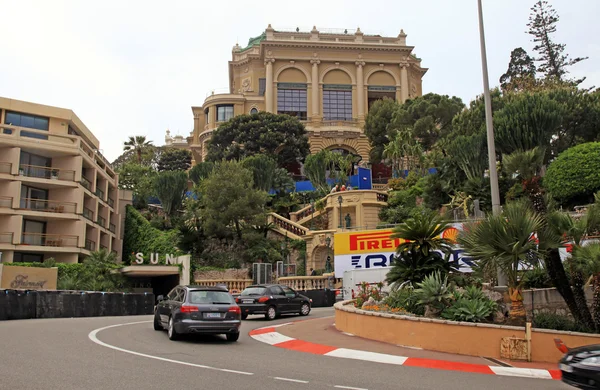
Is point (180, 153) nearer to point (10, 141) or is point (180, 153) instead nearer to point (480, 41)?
point (10, 141)

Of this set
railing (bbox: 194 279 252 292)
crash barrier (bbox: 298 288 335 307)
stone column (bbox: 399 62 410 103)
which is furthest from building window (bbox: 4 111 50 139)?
stone column (bbox: 399 62 410 103)

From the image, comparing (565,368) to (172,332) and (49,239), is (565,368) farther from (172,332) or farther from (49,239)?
(49,239)

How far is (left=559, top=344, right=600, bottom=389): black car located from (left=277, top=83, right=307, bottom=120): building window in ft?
226

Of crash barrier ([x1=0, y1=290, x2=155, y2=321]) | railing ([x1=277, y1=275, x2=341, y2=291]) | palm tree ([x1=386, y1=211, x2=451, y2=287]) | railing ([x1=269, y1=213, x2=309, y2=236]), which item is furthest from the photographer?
railing ([x1=269, y1=213, x2=309, y2=236])

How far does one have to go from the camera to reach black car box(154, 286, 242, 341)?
13773mm

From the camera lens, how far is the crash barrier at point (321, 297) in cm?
3103

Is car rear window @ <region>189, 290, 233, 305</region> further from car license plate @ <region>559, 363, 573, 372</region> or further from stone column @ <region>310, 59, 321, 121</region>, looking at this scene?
stone column @ <region>310, 59, 321, 121</region>

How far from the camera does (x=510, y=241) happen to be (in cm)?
1266

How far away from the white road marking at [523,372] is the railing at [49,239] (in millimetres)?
34429

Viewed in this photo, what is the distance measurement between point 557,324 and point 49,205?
116 feet

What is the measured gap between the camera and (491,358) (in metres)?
12.2

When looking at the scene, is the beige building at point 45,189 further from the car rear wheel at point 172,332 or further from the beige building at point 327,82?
the beige building at point 327,82

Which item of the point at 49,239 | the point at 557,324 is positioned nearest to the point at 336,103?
the point at 49,239

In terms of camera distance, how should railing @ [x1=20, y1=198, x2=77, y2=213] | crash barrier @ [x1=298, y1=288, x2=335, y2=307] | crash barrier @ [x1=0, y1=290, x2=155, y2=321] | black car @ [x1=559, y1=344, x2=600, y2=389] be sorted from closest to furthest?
black car @ [x1=559, y1=344, x2=600, y2=389] < crash barrier @ [x1=0, y1=290, x2=155, y2=321] < crash barrier @ [x1=298, y1=288, x2=335, y2=307] < railing @ [x1=20, y1=198, x2=77, y2=213]
